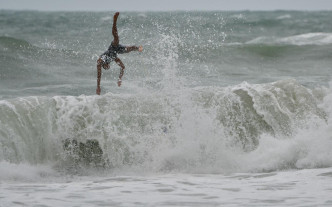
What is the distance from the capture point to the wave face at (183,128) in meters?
8.25

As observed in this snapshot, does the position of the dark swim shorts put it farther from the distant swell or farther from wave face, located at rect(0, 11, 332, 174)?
the distant swell

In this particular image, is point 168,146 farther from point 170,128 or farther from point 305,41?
point 305,41

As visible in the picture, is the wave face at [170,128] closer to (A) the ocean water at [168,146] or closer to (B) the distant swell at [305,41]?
(A) the ocean water at [168,146]

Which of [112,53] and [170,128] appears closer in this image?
[170,128]

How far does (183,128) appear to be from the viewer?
29.2 ft

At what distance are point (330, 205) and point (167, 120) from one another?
371cm

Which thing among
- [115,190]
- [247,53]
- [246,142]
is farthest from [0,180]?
[247,53]

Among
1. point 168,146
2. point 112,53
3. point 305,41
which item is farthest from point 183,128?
point 305,41

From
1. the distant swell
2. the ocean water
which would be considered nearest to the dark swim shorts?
the ocean water

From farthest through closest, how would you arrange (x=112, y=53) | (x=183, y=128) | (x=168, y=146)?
1. (x=112, y=53)
2. (x=183, y=128)
3. (x=168, y=146)

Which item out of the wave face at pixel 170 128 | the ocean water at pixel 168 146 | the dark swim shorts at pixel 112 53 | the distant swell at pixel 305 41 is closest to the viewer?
the ocean water at pixel 168 146

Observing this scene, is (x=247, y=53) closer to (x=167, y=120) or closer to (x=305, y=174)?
(x=167, y=120)

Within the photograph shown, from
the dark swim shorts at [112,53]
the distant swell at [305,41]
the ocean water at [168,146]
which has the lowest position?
the ocean water at [168,146]

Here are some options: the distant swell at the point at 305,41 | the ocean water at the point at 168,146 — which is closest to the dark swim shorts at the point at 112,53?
the ocean water at the point at 168,146
